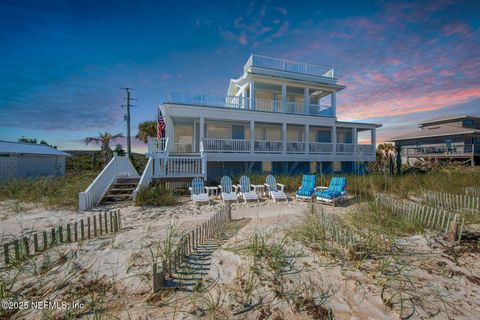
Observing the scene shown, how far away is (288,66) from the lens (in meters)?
15.3

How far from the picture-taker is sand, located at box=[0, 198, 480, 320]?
228cm

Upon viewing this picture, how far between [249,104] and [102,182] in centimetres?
1053

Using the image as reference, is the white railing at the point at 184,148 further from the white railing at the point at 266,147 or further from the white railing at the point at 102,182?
the white railing at the point at 266,147

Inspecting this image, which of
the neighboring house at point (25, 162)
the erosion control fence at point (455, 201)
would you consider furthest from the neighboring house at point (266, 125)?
the neighboring house at point (25, 162)

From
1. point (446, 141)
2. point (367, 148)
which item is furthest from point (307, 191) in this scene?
point (446, 141)

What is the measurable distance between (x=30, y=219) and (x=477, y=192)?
16.1 metres

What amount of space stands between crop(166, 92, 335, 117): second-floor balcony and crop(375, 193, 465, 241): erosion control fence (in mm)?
9942

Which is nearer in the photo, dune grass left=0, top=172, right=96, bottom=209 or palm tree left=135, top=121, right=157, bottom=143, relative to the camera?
dune grass left=0, top=172, right=96, bottom=209

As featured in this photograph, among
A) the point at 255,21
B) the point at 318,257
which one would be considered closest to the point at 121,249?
the point at 318,257

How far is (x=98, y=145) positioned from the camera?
2227 cm

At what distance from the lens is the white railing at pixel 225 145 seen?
12.1m
